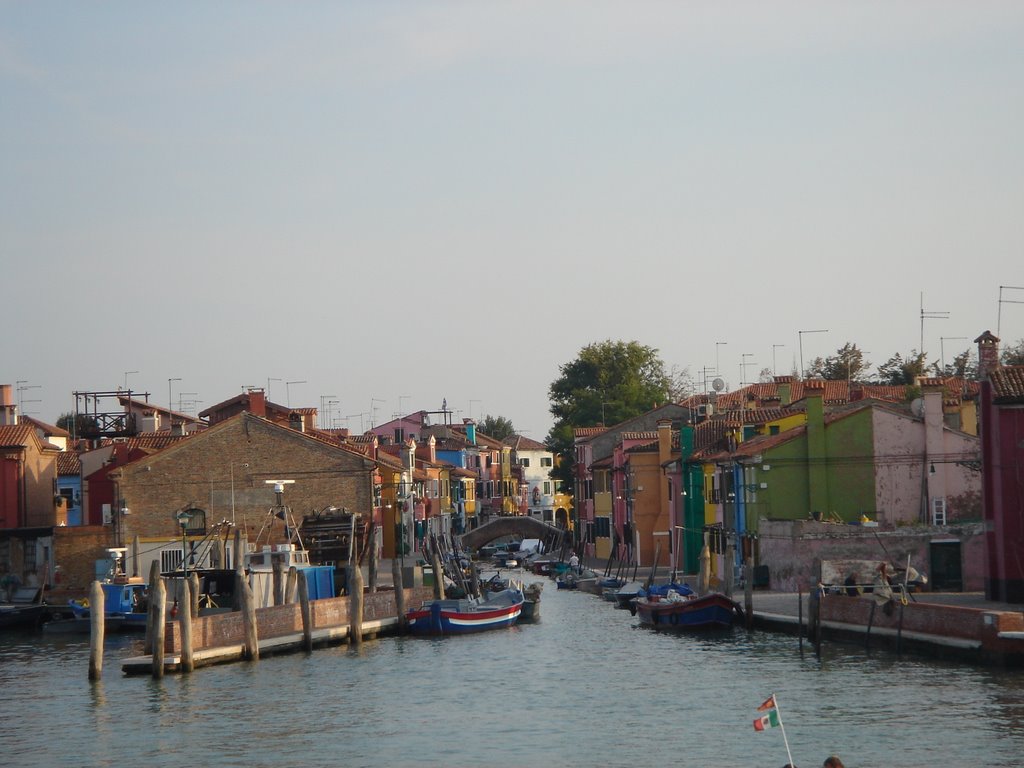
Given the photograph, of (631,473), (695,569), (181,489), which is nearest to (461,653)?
(181,489)

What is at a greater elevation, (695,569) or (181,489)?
(181,489)

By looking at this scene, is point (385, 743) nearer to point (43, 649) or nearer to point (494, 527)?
point (43, 649)

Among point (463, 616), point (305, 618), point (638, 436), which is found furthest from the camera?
point (638, 436)

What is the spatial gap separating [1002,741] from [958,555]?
2121 centimetres

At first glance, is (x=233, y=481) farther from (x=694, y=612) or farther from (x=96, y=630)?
(x=96, y=630)

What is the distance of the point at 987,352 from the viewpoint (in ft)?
142

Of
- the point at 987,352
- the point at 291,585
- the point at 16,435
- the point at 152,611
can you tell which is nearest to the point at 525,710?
the point at 152,611

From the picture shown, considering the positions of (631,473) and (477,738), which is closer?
(477,738)

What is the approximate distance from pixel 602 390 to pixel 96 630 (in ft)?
256

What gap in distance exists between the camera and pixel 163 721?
3086 centimetres

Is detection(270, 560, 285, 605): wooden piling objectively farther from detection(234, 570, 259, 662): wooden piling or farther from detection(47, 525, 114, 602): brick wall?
detection(47, 525, 114, 602): brick wall

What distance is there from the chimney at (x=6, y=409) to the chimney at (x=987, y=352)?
4449 centimetres

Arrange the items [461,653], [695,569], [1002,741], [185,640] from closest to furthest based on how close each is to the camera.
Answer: [1002,741], [185,640], [461,653], [695,569]

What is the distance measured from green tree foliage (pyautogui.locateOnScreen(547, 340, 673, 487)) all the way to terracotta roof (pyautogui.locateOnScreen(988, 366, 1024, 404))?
66.6m
